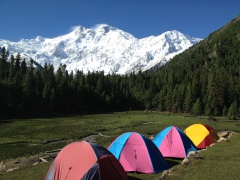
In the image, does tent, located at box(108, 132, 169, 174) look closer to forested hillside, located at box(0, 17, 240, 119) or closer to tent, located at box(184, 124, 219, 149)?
tent, located at box(184, 124, 219, 149)

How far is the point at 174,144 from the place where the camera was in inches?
1002

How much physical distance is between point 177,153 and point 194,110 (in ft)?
265

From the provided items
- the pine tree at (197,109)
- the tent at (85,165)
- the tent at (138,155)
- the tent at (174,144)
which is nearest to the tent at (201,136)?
the tent at (174,144)

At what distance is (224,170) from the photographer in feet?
57.6

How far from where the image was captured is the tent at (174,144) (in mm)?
25038

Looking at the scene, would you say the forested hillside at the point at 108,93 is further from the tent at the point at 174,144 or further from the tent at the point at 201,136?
the tent at the point at 174,144

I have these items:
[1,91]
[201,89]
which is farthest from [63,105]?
[201,89]

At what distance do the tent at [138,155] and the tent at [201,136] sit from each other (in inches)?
397

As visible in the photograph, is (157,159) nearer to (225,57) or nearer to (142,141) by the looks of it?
(142,141)

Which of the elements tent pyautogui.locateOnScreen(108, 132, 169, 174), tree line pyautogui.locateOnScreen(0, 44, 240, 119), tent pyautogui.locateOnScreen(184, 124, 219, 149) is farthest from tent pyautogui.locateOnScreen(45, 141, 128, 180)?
tree line pyautogui.locateOnScreen(0, 44, 240, 119)

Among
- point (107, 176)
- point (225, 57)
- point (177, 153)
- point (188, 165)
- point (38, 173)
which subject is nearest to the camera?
point (107, 176)

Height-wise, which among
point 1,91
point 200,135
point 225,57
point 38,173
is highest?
point 225,57

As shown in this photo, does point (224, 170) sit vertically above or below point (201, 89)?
below

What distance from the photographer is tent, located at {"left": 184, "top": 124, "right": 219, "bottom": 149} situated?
29984 millimetres
